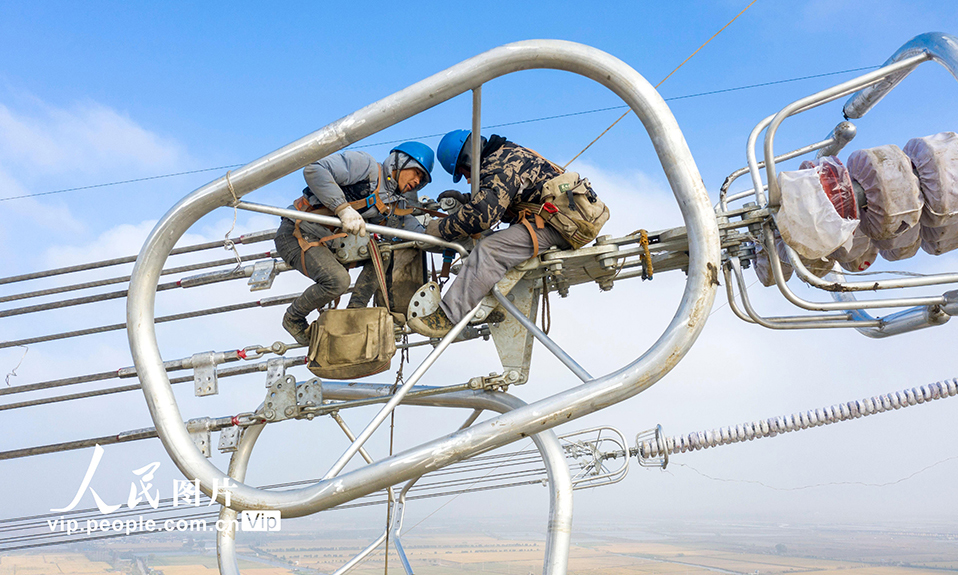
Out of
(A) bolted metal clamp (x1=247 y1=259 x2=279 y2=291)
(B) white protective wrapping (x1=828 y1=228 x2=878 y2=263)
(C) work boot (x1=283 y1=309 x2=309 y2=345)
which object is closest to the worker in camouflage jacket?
(C) work boot (x1=283 y1=309 x2=309 y2=345)

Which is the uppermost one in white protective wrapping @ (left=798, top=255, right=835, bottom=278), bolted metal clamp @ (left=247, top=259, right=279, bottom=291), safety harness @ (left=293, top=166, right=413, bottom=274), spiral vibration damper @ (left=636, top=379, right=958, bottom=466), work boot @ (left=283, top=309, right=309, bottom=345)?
safety harness @ (left=293, top=166, right=413, bottom=274)

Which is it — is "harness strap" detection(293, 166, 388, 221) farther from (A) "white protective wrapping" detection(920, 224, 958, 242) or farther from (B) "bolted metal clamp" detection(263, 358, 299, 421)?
(A) "white protective wrapping" detection(920, 224, 958, 242)

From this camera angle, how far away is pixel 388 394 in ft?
20.9

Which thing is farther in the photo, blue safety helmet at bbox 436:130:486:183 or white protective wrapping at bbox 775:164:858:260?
blue safety helmet at bbox 436:130:486:183

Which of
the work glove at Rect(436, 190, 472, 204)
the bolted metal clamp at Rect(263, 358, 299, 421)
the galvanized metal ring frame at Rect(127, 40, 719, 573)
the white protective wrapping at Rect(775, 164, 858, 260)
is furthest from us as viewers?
the bolted metal clamp at Rect(263, 358, 299, 421)

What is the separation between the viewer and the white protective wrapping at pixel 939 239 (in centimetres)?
508

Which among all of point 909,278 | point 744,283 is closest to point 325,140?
point 744,283

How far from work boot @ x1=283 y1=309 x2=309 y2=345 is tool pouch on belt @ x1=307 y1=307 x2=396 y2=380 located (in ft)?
1.26

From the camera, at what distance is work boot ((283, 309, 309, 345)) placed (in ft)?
20.2

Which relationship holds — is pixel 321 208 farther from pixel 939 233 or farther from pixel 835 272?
pixel 939 233

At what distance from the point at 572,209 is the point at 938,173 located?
267cm

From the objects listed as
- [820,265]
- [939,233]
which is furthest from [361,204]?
[939,233]

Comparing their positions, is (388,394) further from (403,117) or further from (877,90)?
(877,90)

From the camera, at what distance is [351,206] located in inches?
215
